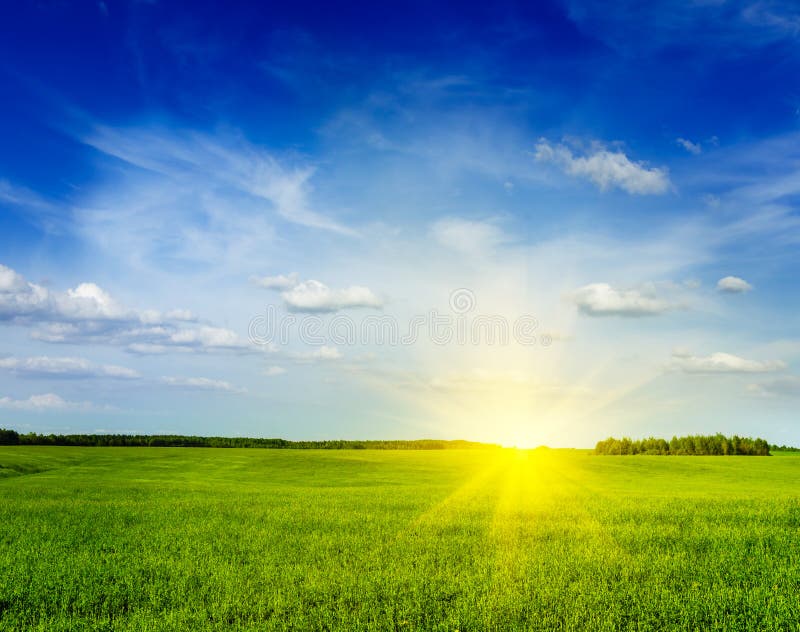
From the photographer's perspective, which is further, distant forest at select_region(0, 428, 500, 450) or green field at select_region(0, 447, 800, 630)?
distant forest at select_region(0, 428, 500, 450)

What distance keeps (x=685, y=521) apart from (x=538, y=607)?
11.3 m

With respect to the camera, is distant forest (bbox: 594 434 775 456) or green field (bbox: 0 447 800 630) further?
distant forest (bbox: 594 434 775 456)

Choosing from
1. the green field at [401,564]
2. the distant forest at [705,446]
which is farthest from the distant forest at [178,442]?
the green field at [401,564]

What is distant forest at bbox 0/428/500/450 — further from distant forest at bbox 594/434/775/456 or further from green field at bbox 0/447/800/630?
green field at bbox 0/447/800/630

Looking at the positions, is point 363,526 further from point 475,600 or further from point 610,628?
point 610,628

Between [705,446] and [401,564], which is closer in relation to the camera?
[401,564]

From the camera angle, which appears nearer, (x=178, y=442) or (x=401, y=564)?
(x=401, y=564)

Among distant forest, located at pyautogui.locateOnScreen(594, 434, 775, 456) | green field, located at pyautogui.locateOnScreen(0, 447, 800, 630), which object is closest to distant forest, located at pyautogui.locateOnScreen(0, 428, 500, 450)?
distant forest, located at pyautogui.locateOnScreen(594, 434, 775, 456)

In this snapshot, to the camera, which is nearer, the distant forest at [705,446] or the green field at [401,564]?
the green field at [401,564]

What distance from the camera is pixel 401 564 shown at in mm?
12297

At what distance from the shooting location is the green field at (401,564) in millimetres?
9352

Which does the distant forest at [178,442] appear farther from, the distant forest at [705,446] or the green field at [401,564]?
the green field at [401,564]

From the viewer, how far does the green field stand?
935cm

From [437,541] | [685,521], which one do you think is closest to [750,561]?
[685,521]
